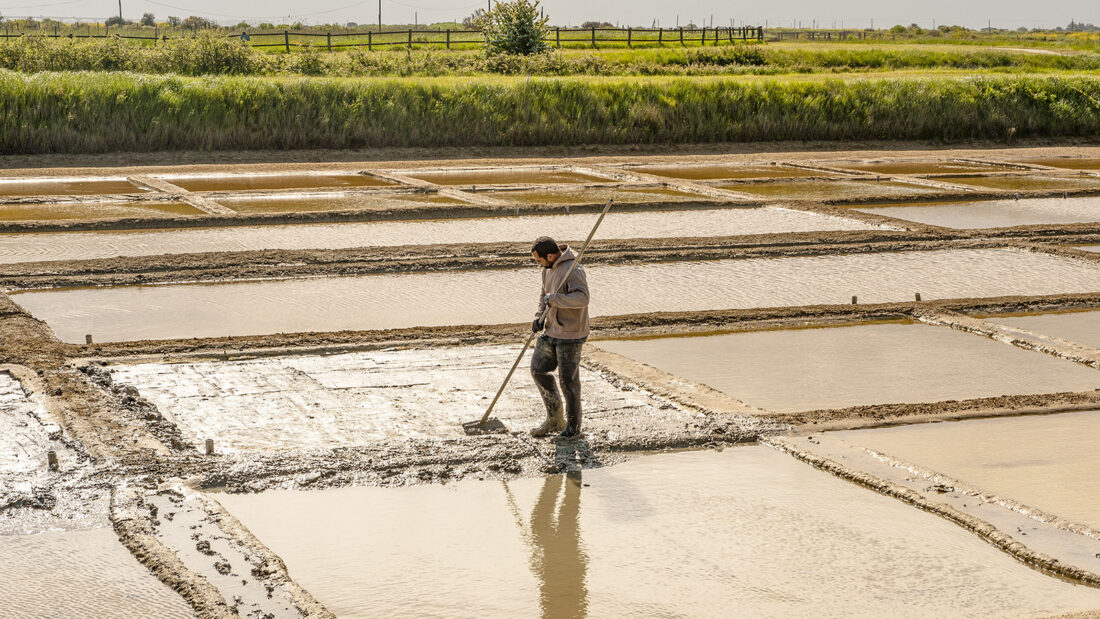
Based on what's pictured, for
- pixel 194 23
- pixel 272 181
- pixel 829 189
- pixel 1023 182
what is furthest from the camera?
pixel 194 23

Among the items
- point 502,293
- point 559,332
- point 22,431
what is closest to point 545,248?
point 559,332

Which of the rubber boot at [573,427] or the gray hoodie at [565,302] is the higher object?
the gray hoodie at [565,302]

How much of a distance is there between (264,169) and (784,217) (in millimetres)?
9377

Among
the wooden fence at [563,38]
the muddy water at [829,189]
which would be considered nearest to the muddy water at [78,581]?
the muddy water at [829,189]

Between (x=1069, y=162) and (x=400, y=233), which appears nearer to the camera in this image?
(x=400, y=233)

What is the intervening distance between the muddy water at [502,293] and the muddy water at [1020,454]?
149 inches

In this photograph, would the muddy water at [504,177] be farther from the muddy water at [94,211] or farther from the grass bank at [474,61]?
the grass bank at [474,61]

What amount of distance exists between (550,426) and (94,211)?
11.1m

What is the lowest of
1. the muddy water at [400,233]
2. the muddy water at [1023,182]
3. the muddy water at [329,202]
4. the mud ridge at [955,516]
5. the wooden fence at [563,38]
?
the mud ridge at [955,516]

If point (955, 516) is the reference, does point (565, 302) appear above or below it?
above

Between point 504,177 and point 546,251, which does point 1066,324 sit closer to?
point 546,251

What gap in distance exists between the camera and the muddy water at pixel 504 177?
68.9ft

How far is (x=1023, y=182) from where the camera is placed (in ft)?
71.9

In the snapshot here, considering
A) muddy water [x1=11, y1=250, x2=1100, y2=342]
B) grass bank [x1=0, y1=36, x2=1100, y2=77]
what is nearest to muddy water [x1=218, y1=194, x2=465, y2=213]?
muddy water [x1=11, y1=250, x2=1100, y2=342]
